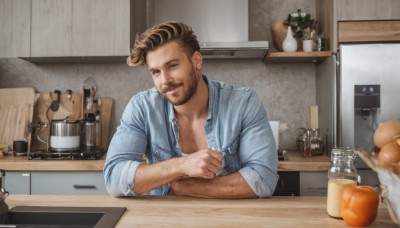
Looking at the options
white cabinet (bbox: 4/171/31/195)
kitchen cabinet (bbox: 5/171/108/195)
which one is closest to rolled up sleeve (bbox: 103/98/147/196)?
kitchen cabinet (bbox: 5/171/108/195)

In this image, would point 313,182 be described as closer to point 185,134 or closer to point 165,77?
point 185,134

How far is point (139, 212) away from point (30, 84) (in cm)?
252

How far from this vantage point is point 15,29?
3088 millimetres

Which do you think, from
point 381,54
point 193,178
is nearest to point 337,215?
point 193,178

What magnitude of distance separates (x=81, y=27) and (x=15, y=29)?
485mm

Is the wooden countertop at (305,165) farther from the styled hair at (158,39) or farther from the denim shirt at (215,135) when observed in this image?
the styled hair at (158,39)

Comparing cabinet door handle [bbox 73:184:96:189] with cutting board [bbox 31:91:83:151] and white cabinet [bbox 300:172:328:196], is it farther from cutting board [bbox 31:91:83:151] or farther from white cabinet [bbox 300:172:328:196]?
white cabinet [bbox 300:172:328:196]

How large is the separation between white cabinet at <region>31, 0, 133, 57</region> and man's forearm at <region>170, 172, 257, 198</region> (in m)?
1.67

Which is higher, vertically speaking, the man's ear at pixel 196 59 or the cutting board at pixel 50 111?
the man's ear at pixel 196 59

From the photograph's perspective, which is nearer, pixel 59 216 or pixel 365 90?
pixel 59 216

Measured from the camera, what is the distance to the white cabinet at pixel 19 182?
2.75 meters

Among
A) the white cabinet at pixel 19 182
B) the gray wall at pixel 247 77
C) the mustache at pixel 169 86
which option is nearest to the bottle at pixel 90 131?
the gray wall at pixel 247 77

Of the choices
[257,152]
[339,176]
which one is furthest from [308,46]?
[339,176]

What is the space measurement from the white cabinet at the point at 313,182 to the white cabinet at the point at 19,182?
172cm
